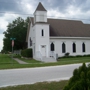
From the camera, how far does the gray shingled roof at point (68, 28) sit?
33.6 meters

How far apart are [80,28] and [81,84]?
3505cm

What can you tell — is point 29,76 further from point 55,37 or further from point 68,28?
point 68,28

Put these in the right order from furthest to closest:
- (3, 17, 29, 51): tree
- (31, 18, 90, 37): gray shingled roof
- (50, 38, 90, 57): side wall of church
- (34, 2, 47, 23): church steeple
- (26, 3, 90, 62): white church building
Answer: (3, 17, 29, 51): tree < (31, 18, 90, 37): gray shingled roof < (50, 38, 90, 57): side wall of church < (34, 2, 47, 23): church steeple < (26, 3, 90, 62): white church building

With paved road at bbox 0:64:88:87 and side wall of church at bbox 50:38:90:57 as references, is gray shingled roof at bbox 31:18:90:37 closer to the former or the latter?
side wall of church at bbox 50:38:90:57

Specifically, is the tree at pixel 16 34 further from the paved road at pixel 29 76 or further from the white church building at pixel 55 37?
the paved road at pixel 29 76

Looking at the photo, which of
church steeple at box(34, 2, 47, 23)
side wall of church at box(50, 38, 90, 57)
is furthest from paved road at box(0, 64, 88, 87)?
side wall of church at box(50, 38, 90, 57)

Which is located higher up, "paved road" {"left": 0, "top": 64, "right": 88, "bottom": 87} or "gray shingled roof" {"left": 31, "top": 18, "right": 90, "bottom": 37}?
"gray shingled roof" {"left": 31, "top": 18, "right": 90, "bottom": 37}

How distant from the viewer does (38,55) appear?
95.7ft

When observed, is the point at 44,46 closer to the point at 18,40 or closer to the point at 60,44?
the point at 60,44

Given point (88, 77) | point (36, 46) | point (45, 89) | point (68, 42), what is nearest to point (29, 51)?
point (36, 46)

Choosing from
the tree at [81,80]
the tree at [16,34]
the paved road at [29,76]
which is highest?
the tree at [16,34]

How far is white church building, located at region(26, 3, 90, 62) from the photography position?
1184 inches

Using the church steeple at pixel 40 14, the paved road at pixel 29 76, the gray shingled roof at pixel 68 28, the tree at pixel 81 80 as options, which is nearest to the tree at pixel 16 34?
the gray shingled roof at pixel 68 28

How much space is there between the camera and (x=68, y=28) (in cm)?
3581
